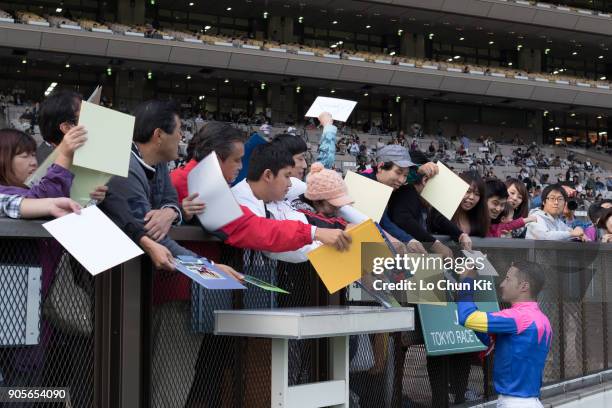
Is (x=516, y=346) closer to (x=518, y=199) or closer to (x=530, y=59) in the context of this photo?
(x=518, y=199)

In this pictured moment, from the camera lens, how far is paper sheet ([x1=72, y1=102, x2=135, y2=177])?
3.19 metres

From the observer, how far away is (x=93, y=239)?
3104 mm

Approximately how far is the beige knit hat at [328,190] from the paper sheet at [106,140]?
5.59 ft

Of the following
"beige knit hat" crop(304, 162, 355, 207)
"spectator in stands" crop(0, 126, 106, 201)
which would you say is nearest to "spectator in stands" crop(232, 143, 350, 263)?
"beige knit hat" crop(304, 162, 355, 207)

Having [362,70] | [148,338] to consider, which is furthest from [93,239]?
[362,70]

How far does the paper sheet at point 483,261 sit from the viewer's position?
18.9 ft

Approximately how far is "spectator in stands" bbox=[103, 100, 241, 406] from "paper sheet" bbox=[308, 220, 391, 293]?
453 millimetres

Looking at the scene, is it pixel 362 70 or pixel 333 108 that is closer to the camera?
pixel 333 108

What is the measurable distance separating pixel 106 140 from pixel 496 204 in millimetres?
4250

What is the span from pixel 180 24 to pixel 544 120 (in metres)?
26.7

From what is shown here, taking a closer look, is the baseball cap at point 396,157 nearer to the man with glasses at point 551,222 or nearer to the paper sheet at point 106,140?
the man with glasses at point 551,222

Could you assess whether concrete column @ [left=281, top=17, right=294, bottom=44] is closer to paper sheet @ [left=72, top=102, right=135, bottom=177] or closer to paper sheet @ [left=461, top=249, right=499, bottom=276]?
paper sheet @ [left=461, top=249, right=499, bottom=276]

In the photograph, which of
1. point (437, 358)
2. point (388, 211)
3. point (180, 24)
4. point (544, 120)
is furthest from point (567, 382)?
point (544, 120)

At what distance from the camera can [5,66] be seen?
144ft
